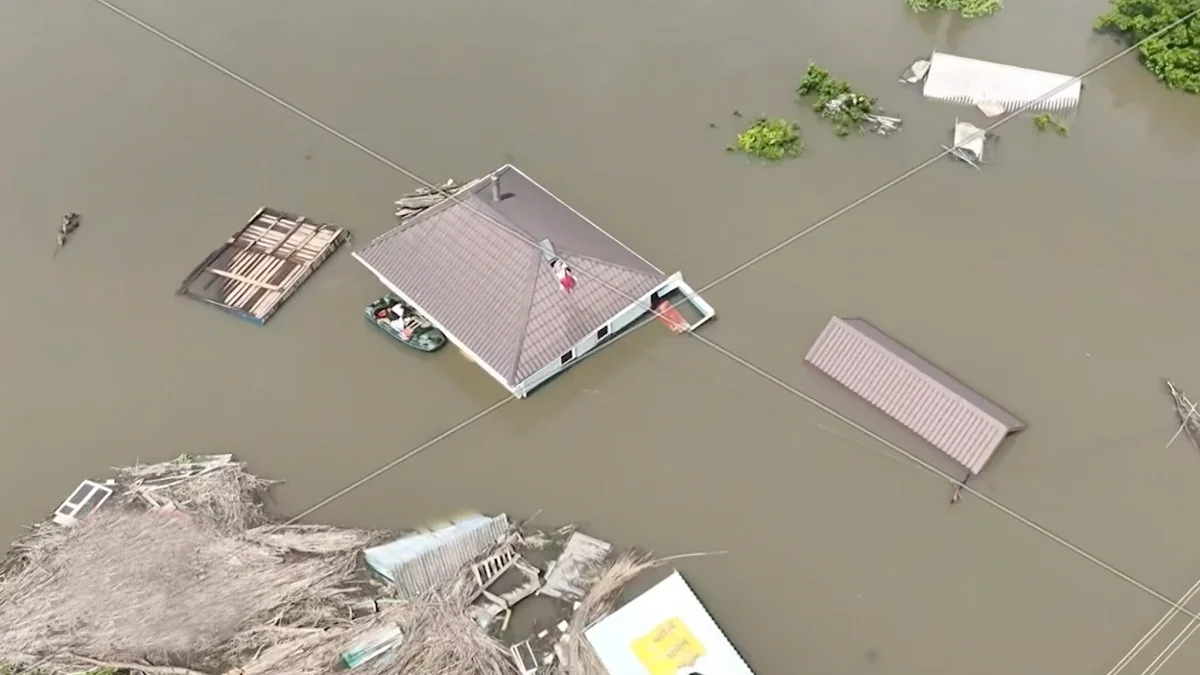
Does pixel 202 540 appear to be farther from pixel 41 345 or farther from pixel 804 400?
pixel 804 400

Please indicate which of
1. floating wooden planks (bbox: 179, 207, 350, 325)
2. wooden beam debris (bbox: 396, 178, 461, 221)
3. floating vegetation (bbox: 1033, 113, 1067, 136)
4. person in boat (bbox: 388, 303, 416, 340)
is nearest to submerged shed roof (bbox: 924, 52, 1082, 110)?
floating vegetation (bbox: 1033, 113, 1067, 136)

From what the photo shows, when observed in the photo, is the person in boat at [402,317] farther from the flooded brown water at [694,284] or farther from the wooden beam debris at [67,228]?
the wooden beam debris at [67,228]

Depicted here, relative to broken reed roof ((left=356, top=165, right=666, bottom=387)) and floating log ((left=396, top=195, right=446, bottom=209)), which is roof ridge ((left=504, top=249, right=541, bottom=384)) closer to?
broken reed roof ((left=356, top=165, right=666, bottom=387))

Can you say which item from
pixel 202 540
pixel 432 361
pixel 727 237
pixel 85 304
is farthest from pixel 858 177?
pixel 85 304

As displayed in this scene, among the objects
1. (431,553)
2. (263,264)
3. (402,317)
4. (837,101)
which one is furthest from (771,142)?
(431,553)

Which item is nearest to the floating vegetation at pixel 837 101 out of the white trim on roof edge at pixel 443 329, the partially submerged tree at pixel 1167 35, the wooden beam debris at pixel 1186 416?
the partially submerged tree at pixel 1167 35

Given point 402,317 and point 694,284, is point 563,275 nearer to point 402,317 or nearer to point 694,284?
point 694,284
